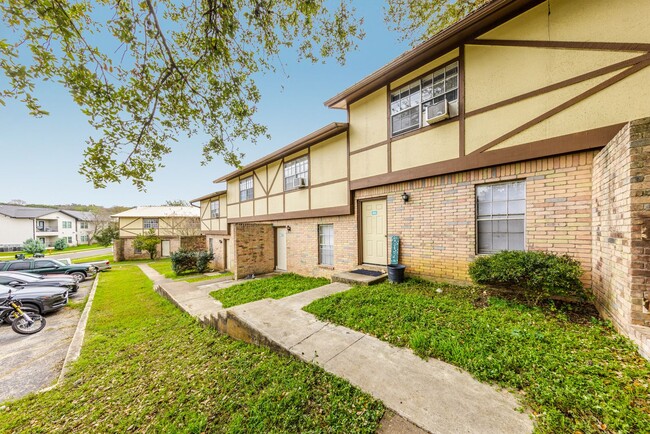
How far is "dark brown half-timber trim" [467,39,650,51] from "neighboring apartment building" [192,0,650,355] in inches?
0.7

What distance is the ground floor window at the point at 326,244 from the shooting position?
8.94 m

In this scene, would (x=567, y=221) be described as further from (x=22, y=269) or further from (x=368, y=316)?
(x=22, y=269)

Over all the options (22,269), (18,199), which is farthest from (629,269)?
(18,199)

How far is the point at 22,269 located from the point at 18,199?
241ft

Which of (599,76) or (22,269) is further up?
(599,76)

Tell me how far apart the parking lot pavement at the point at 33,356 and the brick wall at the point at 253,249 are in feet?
17.4

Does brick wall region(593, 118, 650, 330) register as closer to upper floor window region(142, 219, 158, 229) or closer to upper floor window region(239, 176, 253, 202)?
upper floor window region(239, 176, 253, 202)

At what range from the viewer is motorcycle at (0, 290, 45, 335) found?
6.80 meters

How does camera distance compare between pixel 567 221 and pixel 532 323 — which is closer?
pixel 532 323

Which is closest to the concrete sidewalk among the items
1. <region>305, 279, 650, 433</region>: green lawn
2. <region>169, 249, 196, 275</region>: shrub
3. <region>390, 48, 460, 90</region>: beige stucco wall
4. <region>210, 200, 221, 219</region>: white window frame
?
<region>305, 279, 650, 433</region>: green lawn

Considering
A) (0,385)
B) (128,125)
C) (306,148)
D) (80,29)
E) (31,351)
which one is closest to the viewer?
(80,29)

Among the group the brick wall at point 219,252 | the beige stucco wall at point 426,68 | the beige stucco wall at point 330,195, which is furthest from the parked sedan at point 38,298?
the beige stucco wall at point 426,68

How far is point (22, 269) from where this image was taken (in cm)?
1238

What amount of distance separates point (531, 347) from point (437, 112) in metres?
4.97
